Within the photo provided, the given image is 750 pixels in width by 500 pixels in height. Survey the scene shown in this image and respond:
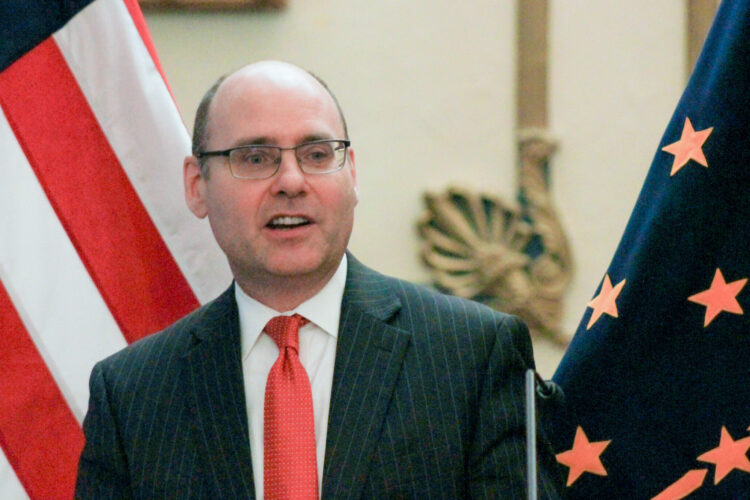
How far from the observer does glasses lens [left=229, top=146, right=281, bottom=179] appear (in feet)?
5.61

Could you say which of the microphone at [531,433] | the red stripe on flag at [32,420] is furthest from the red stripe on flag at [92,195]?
the microphone at [531,433]

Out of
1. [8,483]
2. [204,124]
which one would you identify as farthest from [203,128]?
[8,483]

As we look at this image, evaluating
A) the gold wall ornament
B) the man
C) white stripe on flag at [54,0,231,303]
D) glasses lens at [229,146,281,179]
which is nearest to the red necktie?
the man

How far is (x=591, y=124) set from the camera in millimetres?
4613

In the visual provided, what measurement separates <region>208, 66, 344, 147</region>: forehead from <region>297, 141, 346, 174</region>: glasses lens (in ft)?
0.05

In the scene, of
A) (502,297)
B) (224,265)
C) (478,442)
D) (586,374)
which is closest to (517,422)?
(478,442)

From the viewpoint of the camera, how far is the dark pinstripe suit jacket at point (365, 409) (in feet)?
5.25

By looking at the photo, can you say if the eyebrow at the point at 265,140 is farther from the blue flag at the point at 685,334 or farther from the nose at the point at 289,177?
the blue flag at the point at 685,334

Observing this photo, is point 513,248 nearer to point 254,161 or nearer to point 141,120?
point 141,120

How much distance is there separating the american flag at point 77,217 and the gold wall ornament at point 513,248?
2400 millimetres

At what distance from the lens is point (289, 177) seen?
5.49 ft

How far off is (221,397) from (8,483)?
62 cm

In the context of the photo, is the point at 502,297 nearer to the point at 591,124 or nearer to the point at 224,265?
the point at 591,124

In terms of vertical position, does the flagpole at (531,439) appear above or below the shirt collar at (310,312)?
below
